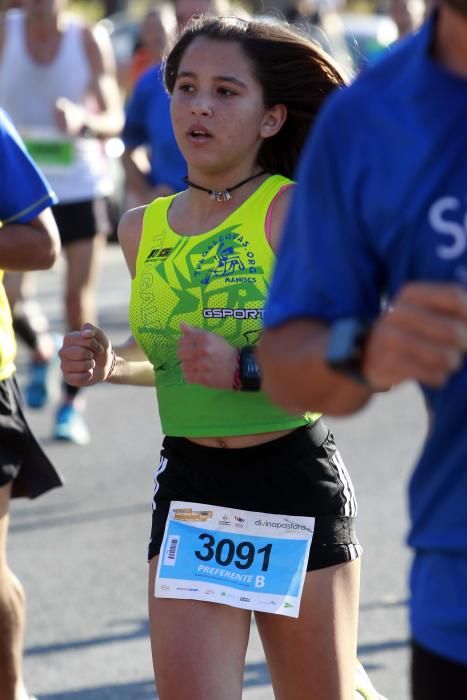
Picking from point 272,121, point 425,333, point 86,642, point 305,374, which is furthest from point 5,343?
point 425,333

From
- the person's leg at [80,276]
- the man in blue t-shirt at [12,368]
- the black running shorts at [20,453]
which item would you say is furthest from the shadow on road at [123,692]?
the person's leg at [80,276]

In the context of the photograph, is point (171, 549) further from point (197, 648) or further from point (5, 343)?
point (5, 343)

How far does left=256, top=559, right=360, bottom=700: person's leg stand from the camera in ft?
10.5

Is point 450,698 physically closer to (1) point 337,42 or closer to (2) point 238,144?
(2) point 238,144

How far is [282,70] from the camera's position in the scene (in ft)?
11.5

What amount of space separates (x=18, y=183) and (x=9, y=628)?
3.82 feet

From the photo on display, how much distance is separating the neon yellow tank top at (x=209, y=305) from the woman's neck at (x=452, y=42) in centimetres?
108

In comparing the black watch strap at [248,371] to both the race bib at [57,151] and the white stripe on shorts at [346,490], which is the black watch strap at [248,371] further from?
the race bib at [57,151]

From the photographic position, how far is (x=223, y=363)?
283cm

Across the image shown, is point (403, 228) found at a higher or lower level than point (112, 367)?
higher

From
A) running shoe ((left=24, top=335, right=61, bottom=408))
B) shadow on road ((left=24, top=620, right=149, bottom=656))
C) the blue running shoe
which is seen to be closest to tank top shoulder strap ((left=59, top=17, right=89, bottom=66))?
running shoe ((left=24, top=335, right=61, bottom=408))

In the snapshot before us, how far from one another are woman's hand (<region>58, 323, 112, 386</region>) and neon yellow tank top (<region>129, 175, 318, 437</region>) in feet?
0.49

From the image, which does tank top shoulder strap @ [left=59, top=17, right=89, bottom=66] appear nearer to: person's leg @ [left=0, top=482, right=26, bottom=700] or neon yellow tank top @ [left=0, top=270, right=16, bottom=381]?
neon yellow tank top @ [left=0, top=270, right=16, bottom=381]

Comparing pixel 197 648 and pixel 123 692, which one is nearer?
pixel 197 648
